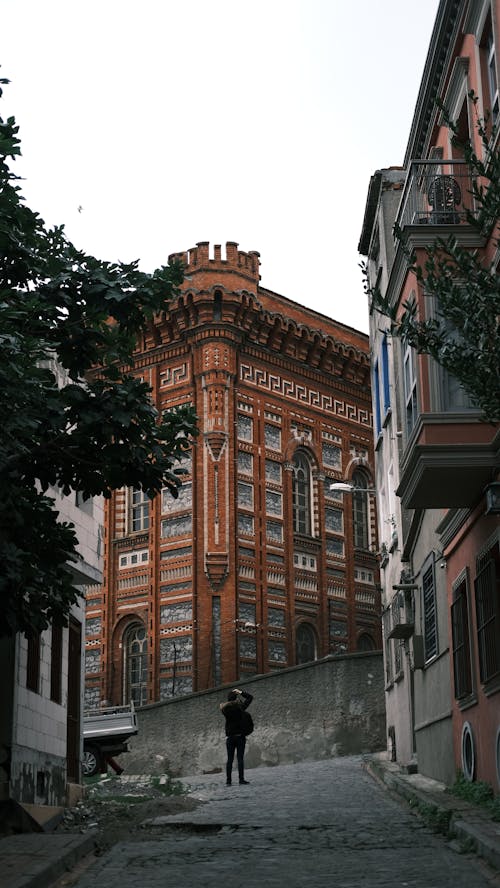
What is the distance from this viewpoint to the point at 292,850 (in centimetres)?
1035

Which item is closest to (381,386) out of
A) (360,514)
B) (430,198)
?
(430,198)

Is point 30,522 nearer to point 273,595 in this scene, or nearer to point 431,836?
point 431,836

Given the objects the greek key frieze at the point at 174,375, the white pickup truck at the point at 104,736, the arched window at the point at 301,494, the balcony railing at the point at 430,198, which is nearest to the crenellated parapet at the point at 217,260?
the greek key frieze at the point at 174,375

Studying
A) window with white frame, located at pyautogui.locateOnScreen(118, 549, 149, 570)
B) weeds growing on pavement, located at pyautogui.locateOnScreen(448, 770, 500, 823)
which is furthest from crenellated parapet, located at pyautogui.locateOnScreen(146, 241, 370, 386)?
weeds growing on pavement, located at pyautogui.locateOnScreen(448, 770, 500, 823)

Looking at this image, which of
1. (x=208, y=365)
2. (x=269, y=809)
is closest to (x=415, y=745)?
(x=269, y=809)

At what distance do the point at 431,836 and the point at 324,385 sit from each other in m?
28.0

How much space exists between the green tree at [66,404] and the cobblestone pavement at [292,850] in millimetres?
2538

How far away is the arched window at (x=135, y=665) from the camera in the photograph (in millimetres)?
33938

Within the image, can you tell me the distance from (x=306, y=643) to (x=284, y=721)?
767 cm

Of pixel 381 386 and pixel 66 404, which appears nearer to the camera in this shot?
pixel 66 404

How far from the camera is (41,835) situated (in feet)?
37.0

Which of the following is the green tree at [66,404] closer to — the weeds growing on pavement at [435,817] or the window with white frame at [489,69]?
the weeds growing on pavement at [435,817]

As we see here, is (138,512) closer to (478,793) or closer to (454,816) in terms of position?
(478,793)

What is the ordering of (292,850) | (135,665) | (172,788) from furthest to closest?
1. (135,665)
2. (172,788)
3. (292,850)
